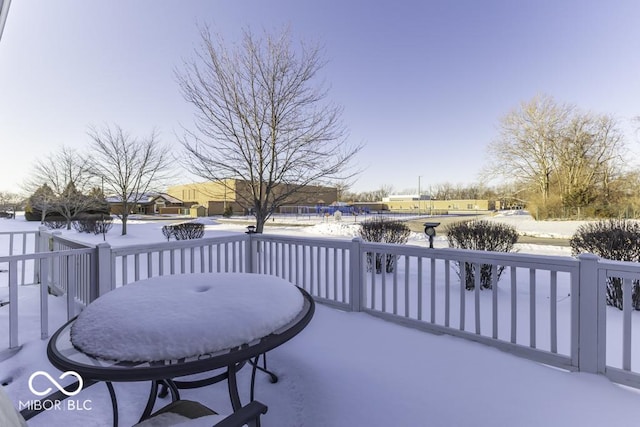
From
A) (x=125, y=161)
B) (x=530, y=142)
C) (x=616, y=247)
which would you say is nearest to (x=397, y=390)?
(x=616, y=247)

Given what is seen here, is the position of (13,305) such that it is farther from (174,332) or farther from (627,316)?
(627,316)

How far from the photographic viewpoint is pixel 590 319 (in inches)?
82.2

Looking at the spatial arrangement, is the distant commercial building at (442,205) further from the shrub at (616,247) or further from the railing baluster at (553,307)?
the railing baluster at (553,307)

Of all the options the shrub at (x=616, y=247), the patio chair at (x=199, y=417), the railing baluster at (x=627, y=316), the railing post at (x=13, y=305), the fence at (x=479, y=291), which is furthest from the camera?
the shrub at (x=616, y=247)

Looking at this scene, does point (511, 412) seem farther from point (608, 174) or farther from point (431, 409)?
point (608, 174)

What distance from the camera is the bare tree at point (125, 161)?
551 inches

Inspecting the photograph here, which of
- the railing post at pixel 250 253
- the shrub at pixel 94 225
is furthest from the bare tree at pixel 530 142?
the shrub at pixel 94 225

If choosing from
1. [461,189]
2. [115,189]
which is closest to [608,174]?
[115,189]

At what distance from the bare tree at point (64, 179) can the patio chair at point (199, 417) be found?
19535 millimetres

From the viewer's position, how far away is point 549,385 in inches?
80.0

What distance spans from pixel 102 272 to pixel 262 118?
4.26m

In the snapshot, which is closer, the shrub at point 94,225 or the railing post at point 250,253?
the railing post at point 250,253

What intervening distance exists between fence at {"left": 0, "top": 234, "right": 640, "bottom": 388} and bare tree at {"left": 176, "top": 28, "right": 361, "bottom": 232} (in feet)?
8.22

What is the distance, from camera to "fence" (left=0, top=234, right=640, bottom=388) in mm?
2092
